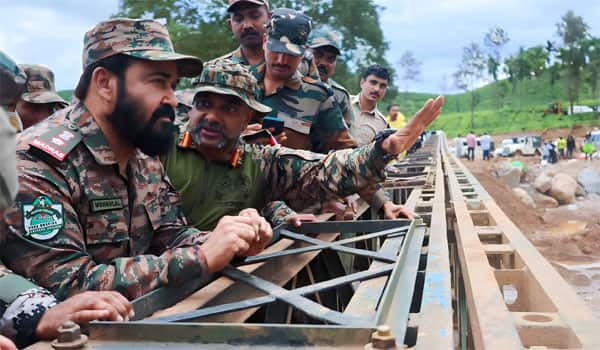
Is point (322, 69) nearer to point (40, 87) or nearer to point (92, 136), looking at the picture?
point (40, 87)

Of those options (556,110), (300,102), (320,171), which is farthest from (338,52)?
(556,110)

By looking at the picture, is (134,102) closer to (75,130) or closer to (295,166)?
(75,130)

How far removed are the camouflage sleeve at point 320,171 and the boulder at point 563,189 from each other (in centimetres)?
1705

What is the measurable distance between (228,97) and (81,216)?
998 millimetres

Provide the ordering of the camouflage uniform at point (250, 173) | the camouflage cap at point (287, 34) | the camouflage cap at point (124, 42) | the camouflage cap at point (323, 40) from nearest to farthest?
the camouflage cap at point (124, 42), the camouflage uniform at point (250, 173), the camouflage cap at point (287, 34), the camouflage cap at point (323, 40)

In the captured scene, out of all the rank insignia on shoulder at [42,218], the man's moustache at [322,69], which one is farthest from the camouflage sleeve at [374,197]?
the man's moustache at [322,69]

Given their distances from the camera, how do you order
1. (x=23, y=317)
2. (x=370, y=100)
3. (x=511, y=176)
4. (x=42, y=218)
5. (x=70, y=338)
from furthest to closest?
(x=511, y=176), (x=370, y=100), (x=42, y=218), (x=23, y=317), (x=70, y=338)

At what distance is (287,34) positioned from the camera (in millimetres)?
3746

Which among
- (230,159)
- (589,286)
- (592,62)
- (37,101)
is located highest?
(592,62)

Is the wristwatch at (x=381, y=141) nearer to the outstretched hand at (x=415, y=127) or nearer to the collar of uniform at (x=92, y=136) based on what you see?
the outstretched hand at (x=415, y=127)

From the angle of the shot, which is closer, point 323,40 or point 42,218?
point 42,218

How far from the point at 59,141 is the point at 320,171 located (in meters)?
1.30

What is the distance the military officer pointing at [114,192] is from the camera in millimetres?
1794

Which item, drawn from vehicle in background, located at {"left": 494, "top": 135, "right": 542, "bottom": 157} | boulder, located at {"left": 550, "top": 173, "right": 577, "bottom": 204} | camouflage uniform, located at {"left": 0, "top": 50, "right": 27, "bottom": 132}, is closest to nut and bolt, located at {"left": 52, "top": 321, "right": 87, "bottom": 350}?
camouflage uniform, located at {"left": 0, "top": 50, "right": 27, "bottom": 132}
